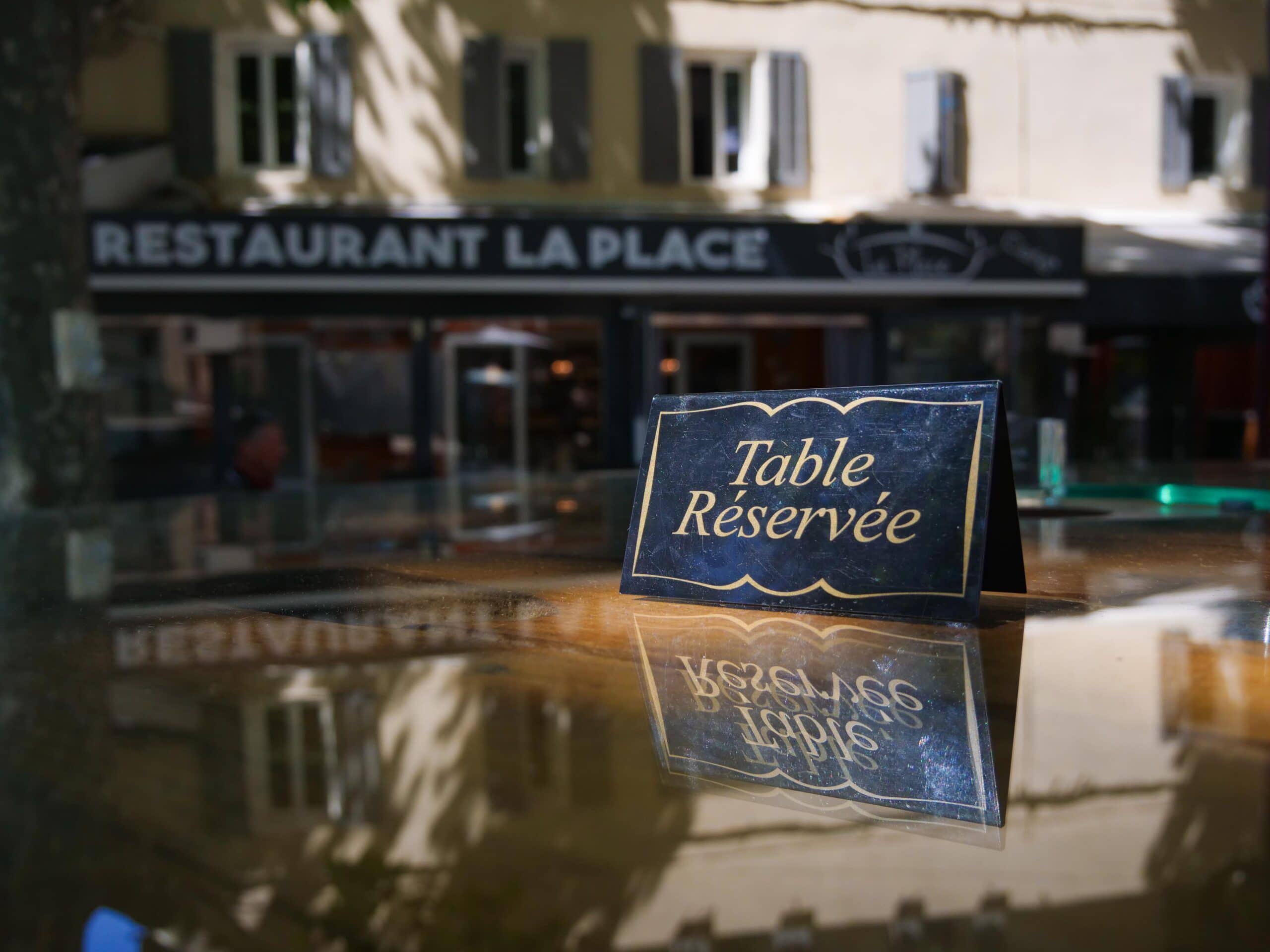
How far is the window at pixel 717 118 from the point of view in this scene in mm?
12750

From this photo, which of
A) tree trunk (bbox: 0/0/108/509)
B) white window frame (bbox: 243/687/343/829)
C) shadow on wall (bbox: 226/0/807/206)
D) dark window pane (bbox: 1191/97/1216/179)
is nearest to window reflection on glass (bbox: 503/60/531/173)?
shadow on wall (bbox: 226/0/807/206)

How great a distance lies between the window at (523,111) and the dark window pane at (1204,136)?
7.59 metres

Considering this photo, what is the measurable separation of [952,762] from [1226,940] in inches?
22.5

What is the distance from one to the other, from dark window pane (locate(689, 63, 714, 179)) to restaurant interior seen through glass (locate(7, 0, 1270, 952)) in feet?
0.17

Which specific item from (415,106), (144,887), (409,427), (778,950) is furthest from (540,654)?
(415,106)

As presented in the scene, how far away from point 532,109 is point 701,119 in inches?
72.0

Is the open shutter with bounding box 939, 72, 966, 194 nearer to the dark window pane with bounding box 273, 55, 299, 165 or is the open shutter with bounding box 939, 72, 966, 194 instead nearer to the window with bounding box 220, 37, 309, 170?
the window with bounding box 220, 37, 309, 170

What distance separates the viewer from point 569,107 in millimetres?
12344

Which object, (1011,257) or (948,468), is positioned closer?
(948,468)

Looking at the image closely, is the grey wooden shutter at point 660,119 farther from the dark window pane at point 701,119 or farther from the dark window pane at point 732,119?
the dark window pane at point 732,119

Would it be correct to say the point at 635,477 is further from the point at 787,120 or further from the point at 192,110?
the point at 192,110

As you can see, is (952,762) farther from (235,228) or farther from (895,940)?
(235,228)

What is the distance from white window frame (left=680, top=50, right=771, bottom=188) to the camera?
1262 cm

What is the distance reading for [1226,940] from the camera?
1.08 m
